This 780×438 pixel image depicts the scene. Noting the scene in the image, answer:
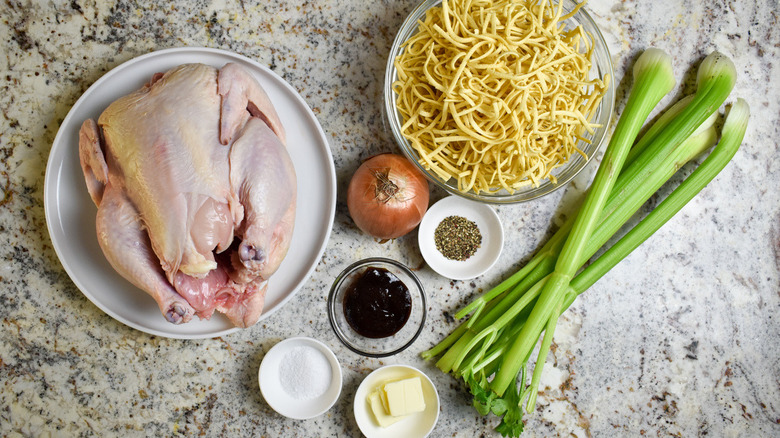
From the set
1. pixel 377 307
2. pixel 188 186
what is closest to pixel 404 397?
pixel 377 307

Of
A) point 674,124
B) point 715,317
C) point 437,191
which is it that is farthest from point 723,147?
point 437,191

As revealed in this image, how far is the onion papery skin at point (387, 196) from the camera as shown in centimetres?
186

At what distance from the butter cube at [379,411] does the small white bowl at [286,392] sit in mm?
122

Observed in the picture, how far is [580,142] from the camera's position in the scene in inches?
73.0

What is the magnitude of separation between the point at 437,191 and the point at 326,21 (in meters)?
0.73

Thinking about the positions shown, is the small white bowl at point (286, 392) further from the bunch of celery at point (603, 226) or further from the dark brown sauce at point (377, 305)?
the bunch of celery at point (603, 226)

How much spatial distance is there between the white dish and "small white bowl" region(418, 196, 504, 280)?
38 cm

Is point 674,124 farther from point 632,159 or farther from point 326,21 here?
point 326,21

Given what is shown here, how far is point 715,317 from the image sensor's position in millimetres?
2172

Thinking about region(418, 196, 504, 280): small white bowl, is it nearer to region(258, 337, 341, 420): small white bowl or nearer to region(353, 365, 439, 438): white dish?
region(353, 365, 439, 438): white dish

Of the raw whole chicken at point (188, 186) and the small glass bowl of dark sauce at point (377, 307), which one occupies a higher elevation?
the raw whole chicken at point (188, 186)

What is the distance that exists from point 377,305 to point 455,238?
37 centimetres

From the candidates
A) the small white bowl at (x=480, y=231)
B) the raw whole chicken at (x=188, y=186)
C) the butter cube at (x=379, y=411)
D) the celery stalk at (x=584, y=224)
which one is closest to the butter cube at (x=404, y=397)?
the butter cube at (x=379, y=411)

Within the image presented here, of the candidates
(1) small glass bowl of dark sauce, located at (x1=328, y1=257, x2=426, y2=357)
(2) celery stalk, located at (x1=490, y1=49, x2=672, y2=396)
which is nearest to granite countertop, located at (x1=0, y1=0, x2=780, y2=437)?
(1) small glass bowl of dark sauce, located at (x1=328, y1=257, x2=426, y2=357)
